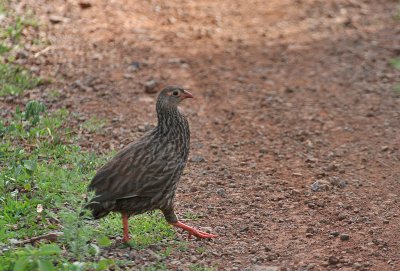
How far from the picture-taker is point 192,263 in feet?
21.6

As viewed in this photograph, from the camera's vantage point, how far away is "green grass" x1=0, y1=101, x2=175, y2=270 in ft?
19.9

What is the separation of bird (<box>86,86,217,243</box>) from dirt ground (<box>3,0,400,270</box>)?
363 mm

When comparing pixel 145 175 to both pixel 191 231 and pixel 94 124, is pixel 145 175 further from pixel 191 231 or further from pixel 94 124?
pixel 94 124

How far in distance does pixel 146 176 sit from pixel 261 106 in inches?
174

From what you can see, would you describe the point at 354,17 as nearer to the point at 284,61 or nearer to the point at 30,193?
the point at 284,61

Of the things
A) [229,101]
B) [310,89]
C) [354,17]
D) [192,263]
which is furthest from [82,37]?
[192,263]

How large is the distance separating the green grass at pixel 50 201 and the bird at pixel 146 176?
0.20 m

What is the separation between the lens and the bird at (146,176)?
665cm

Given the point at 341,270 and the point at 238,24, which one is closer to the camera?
the point at 341,270

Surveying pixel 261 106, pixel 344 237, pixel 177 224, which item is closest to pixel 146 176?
pixel 177 224

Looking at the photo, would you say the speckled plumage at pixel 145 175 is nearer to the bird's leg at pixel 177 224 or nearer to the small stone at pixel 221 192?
the bird's leg at pixel 177 224

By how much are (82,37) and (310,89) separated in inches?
135

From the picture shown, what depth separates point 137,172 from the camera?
22.3ft

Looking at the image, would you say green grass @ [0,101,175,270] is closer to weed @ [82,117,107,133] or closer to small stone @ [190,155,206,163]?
weed @ [82,117,107,133]
